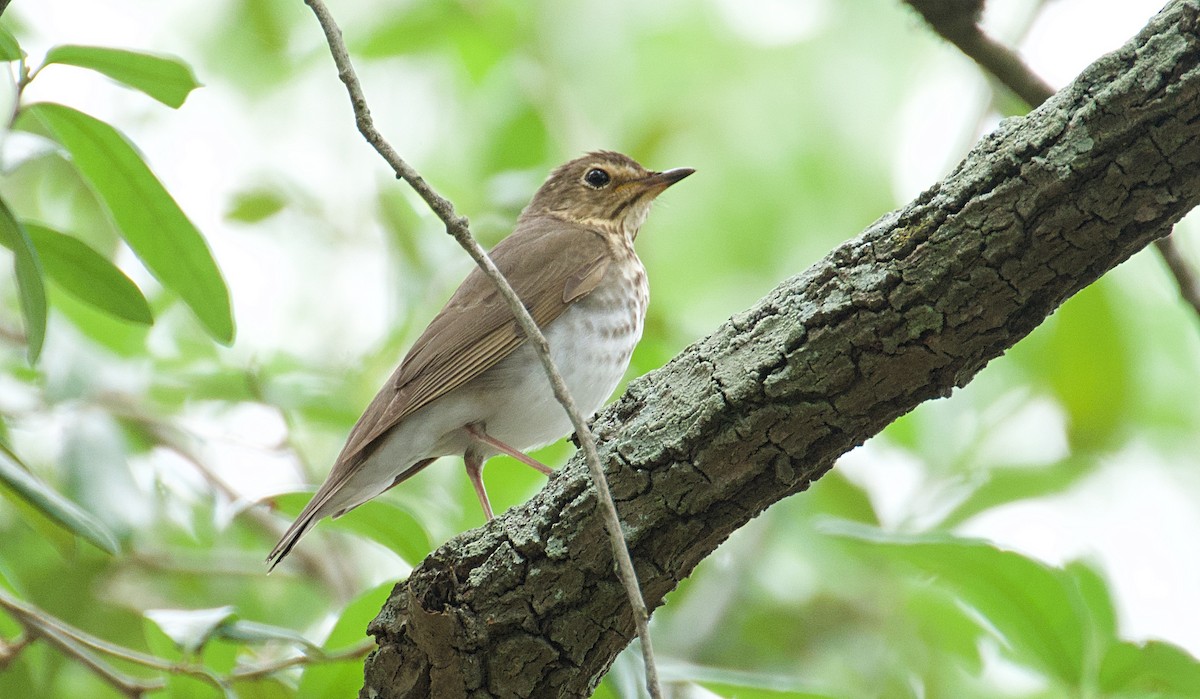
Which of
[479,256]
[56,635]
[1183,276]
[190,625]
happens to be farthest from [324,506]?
[1183,276]

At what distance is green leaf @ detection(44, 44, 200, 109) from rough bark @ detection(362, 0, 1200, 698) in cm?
141

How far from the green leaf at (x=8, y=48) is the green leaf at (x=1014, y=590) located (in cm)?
242

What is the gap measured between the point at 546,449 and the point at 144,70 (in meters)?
2.52

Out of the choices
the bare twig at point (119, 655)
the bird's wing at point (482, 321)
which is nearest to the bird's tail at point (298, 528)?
the bird's wing at point (482, 321)

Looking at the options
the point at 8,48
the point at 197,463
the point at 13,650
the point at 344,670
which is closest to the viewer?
the point at 8,48

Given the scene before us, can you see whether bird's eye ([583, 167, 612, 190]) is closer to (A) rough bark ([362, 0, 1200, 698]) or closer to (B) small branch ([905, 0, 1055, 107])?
(B) small branch ([905, 0, 1055, 107])

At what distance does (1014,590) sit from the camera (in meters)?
3.43

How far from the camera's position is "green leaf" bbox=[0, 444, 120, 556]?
2.98 m

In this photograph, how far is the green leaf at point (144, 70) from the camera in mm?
3080

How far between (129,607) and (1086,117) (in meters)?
3.90

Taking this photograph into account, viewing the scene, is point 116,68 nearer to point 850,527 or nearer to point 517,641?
point 517,641

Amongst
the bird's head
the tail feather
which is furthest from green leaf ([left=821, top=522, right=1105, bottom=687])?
the bird's head

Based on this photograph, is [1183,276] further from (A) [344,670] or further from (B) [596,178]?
(B) [596,178]

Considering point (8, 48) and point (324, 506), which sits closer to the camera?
point (8, 48)
